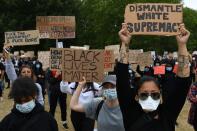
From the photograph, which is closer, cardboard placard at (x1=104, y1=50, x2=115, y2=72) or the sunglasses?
the sunglasses

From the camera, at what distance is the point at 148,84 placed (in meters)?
4.63

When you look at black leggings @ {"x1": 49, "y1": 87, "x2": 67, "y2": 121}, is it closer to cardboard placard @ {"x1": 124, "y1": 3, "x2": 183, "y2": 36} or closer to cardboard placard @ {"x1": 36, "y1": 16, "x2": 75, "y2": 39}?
cardboard placard @ {"x1": 36, "y1": 16, "x2": 75, "y2": 39}

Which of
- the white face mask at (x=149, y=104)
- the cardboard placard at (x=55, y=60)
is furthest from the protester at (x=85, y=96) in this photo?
the white face mask at (x=149, y=104)

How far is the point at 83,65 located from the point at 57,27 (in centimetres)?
1167

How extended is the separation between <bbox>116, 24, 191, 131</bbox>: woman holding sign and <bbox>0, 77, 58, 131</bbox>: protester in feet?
2.60

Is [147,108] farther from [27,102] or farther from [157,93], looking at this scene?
[27,102]

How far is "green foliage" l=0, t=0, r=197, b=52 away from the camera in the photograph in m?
51.9

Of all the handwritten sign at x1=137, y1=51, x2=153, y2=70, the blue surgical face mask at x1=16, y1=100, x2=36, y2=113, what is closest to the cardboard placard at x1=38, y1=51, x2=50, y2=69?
the handwritten sign at x1=137, y1=51, x2=153, y2=70

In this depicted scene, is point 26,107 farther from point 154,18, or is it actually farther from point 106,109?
point 154,18

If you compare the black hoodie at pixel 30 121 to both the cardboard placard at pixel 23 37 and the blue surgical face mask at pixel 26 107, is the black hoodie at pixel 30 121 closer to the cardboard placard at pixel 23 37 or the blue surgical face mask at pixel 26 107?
the blue surgical face mask at pixel 26 107

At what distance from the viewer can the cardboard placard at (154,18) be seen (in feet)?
20.6

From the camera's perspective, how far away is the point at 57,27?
63.8 feet

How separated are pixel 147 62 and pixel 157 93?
1308cm

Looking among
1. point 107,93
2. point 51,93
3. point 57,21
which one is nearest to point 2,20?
point 57,21
